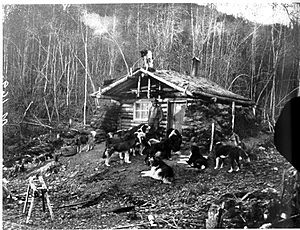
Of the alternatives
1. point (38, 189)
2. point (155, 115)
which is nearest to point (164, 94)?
point (155, 115)

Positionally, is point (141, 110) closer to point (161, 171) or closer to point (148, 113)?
point (148, 113)

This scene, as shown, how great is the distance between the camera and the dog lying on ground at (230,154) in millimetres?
2508

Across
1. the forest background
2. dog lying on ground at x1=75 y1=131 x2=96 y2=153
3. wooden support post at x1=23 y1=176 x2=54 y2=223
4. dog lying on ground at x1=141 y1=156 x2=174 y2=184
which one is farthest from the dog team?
wooden support post at x1=23 y1=176 x2=54 y2=223

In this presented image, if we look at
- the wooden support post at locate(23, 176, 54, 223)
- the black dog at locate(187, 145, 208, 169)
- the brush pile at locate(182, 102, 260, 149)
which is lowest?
the wooden support post at locate(23, 176, 54, 223)

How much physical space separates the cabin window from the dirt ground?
0.89 feet

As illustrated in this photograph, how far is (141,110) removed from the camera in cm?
257

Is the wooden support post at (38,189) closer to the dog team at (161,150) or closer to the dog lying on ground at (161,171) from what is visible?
the dog team at (161,150)

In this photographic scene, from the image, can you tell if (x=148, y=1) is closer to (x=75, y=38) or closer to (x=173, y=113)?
(x=75, y=38)

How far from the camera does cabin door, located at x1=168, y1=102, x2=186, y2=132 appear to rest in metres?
2.51

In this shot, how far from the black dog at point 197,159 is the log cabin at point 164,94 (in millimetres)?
174

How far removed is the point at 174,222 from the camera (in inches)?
97.0

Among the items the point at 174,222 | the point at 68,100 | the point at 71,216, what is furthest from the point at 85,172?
the point at 174,222

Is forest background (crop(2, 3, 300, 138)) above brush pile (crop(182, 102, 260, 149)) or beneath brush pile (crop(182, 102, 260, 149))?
above

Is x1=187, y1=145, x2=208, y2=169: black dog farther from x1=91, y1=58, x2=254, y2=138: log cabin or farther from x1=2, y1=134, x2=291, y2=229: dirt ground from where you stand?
x1=91, y1=58, x2=254, y2=138: log cabin
